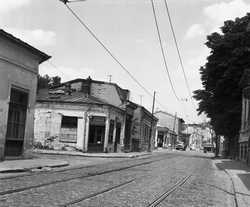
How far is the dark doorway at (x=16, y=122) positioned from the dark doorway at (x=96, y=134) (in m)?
18.6

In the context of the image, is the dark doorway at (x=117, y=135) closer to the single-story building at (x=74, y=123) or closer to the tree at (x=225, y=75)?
the single-story building at (x=74, y=123)

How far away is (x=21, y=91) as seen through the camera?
23812 mm

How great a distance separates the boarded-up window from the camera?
139 feet

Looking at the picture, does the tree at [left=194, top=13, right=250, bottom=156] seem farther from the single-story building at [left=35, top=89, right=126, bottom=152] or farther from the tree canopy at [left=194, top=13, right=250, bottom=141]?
the single-story building at [left=35, top=89, right=126, bottom=152]

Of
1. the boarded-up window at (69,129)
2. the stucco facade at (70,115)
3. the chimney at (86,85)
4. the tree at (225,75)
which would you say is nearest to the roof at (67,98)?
the stucco facade at (70,115)

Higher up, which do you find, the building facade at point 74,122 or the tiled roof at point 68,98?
the tiled roof at point 68,98

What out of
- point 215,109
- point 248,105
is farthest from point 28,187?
point 215,109

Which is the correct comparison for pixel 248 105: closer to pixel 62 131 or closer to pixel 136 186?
pixel 62 131

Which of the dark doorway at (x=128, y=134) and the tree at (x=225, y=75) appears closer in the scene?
the tree at (x=225, y=75)

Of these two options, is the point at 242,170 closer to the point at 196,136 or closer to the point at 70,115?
the point at 70,115

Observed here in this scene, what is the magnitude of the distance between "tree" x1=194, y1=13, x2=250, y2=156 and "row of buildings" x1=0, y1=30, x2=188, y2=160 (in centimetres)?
949

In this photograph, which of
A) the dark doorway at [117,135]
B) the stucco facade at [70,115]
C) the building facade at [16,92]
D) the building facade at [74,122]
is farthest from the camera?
the dark doorway at [117,135]

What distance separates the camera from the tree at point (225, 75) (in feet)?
137

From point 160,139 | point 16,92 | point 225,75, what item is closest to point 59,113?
point 225,75
